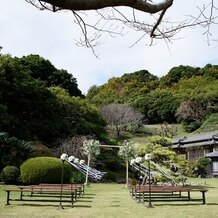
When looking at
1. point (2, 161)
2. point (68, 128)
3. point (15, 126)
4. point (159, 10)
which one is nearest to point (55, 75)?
point (68, 128)

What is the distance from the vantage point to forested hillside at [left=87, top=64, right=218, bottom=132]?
2156 inches

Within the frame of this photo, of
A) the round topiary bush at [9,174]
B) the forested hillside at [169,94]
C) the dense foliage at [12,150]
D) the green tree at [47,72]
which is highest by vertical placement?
the forested hillside at [169,94]

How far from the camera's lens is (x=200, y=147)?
42.7 meters

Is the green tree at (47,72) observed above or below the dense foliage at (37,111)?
above

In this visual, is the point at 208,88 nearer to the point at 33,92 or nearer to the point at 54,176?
the point at 33,92

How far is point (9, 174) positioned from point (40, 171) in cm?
148

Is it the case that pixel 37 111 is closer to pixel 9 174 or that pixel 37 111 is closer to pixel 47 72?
pixel 9 174

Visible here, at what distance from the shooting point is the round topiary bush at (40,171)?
66.5 ft

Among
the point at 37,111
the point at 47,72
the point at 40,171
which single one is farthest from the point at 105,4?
the point at 47,72

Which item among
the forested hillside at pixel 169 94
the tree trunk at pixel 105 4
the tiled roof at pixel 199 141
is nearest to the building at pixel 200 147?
the tiled roof at pixel 199 141

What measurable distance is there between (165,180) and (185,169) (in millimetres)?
10486

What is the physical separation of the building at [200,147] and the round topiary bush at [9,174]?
22.0 m

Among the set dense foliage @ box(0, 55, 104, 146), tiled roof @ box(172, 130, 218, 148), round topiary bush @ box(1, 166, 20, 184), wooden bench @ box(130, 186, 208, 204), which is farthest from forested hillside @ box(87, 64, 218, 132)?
wooden bench @ box(130, 186, 208, 204)

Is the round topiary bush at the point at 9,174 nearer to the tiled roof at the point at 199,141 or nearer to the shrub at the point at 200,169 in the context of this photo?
the shrub at the point at 200,169
